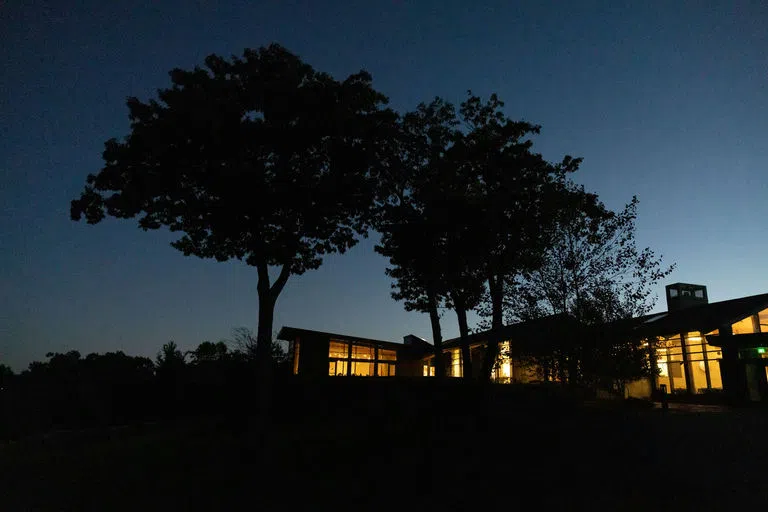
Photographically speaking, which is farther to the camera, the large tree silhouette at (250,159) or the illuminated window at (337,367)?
the illuminated window at (337,367)

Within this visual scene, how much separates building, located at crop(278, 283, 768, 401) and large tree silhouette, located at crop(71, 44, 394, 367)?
813 centimetres

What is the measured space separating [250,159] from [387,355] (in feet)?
86.2

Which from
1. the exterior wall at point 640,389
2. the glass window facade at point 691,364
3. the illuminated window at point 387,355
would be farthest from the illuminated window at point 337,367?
the glass window facade at point 691,364

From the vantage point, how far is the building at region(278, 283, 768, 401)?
53.3ft

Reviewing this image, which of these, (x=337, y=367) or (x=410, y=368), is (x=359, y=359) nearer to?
(x=337, y=367)

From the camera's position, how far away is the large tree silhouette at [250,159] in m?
12.8

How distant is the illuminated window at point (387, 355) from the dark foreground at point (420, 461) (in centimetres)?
1947

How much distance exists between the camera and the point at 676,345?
84.4ft

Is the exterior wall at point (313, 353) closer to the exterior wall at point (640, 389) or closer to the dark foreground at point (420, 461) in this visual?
the dark foreground at point (420, 461)

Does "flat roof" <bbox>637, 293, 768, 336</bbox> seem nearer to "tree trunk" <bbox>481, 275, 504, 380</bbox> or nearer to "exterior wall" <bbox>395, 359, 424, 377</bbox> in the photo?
"tree trunk" <bbox>481, 275, 504, 380</bbox>

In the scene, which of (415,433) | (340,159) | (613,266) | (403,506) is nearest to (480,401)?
(415,433)

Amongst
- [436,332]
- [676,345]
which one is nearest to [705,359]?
[676,345]

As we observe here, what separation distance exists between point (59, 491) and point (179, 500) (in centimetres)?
345

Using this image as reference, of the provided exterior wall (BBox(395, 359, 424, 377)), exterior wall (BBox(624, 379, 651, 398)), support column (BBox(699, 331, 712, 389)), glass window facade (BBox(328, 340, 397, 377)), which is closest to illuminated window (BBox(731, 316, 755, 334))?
support column (BBox(699, 331, 712, 389))
